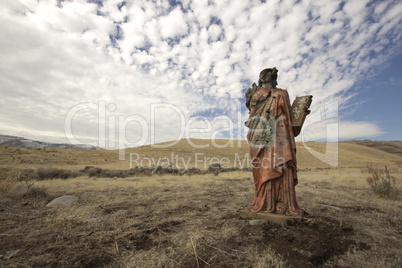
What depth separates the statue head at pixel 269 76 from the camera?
511cm

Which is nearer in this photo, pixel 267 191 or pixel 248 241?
pixel 248 241

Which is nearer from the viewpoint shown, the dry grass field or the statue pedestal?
the dry grass field

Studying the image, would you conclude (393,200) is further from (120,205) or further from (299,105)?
(120,205)

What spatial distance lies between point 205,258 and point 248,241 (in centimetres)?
92

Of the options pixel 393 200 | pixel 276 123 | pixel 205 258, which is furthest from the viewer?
pixel 393 200

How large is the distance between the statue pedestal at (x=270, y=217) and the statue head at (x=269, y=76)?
3203 mm

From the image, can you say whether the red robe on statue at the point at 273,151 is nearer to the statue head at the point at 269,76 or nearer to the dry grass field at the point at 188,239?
the statue head at the point at 269,76

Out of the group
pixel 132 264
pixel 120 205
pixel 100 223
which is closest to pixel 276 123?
pixel 132 264

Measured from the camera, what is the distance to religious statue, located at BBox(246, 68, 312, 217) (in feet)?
14.0

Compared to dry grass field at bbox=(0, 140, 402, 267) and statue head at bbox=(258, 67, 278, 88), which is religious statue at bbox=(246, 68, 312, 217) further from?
dry grass field at bbox=(0, 140, 402, 267)

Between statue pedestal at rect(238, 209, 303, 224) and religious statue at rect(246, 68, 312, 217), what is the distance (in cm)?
15

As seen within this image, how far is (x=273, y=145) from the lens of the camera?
450 cm

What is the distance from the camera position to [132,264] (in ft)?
8.63

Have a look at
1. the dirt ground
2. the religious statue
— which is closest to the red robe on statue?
the religious statue
